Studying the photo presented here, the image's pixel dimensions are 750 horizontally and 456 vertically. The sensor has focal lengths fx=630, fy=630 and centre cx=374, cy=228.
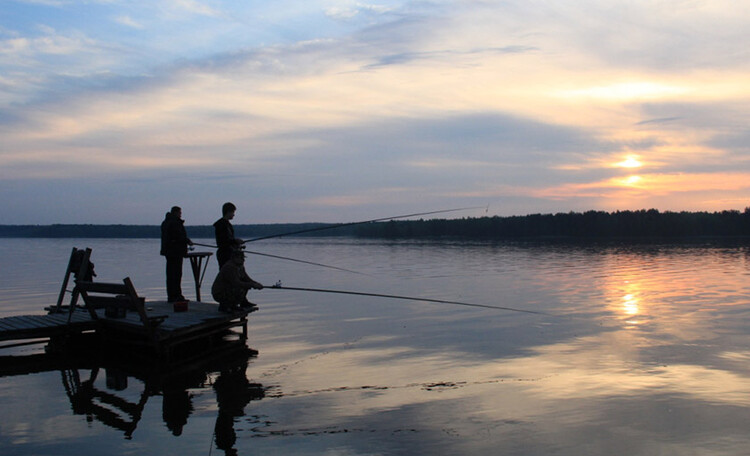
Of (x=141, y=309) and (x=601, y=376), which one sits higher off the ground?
(x=141, y=309)

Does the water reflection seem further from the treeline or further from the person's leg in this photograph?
the treeline

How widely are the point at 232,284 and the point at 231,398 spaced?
11.9 feet

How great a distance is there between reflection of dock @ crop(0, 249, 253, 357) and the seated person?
228 millimetres

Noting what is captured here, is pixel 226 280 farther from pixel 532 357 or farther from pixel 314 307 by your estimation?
pixel 314 307

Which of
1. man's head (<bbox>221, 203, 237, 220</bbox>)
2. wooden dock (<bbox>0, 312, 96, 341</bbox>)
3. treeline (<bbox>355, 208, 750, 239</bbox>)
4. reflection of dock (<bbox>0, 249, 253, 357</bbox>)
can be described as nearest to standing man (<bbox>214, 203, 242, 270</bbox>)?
man's head (<bbox>221, 203, 237, 220</bbox>)

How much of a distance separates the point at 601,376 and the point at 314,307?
1132cm

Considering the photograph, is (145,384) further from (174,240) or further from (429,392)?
(429,392)

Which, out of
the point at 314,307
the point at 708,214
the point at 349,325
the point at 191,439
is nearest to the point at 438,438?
the point at 191,439

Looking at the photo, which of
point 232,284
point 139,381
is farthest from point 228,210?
point 139,381

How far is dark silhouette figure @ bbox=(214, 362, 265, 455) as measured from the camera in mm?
7259

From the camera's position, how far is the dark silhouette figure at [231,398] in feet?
23.8

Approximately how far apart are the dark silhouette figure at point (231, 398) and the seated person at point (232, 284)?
160 cm

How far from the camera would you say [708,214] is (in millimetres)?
119688

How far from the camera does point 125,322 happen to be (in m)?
11.8
